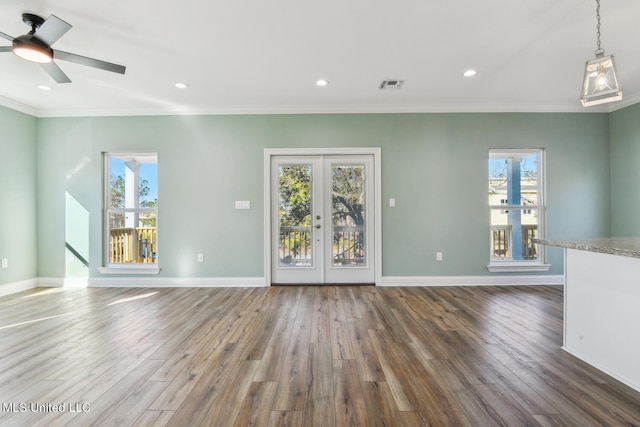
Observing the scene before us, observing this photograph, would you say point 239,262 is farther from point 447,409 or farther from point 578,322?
point 578,322

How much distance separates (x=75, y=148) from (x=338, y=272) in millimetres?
4612

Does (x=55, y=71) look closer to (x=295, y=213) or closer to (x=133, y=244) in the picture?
(x=133, y=244)

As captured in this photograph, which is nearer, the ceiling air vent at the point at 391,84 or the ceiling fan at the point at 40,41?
the ceiling fan at the point at 40,41

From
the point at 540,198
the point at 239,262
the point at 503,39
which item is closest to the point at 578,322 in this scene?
the point at 503,39

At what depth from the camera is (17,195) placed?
4.05m

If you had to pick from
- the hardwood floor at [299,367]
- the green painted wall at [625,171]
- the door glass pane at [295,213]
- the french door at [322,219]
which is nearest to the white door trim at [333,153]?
the french door at [322,219]

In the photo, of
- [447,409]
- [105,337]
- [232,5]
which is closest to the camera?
[447,409]

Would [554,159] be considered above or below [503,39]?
below

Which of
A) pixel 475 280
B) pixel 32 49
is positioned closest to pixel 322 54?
pixel 32 49

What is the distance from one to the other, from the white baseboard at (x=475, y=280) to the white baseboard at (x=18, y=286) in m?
5.42

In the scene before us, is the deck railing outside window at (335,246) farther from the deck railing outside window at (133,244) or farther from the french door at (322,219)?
the deck railing outside window at (133,244)

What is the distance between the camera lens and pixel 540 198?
14.0 ft

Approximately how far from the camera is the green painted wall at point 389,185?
13.8 feet

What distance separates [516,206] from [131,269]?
6.12 meters
